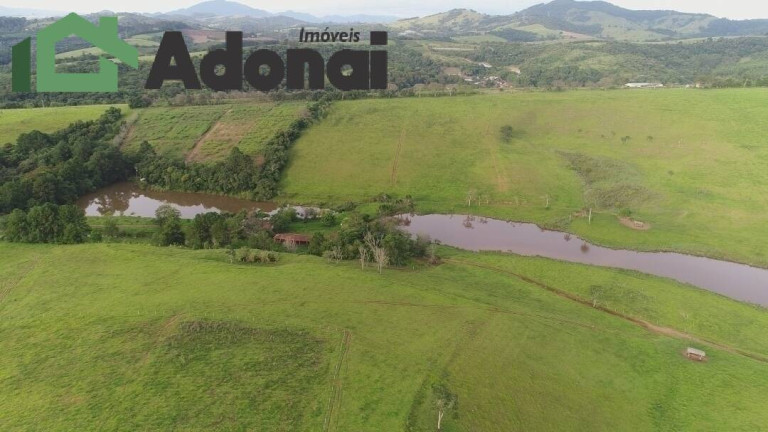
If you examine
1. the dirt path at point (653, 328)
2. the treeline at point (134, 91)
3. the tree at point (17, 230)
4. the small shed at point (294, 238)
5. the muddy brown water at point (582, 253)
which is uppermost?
the treeline at point (134, 91)

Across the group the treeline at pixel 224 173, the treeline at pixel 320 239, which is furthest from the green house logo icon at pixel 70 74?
the treeline at pixel 320 239

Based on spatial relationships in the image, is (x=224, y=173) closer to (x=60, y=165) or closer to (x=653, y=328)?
(x=60, y=165)

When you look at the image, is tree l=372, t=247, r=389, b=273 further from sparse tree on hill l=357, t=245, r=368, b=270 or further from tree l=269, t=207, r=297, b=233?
tree l=269, t=207, r=297, b=233

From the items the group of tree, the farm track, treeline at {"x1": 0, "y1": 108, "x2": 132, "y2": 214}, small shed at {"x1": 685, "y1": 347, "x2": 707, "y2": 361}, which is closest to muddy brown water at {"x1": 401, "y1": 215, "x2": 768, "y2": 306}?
small shed at {"x1": 685, "y1": 347, "x2": 707, "y2": 361}

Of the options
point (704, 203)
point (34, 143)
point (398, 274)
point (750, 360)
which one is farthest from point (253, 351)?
point (34, 143)

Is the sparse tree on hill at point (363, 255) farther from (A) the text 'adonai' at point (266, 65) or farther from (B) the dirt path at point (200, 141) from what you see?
(B) the dirt path at point (200, 141)

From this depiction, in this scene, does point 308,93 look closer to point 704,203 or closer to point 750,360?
point 704,203
